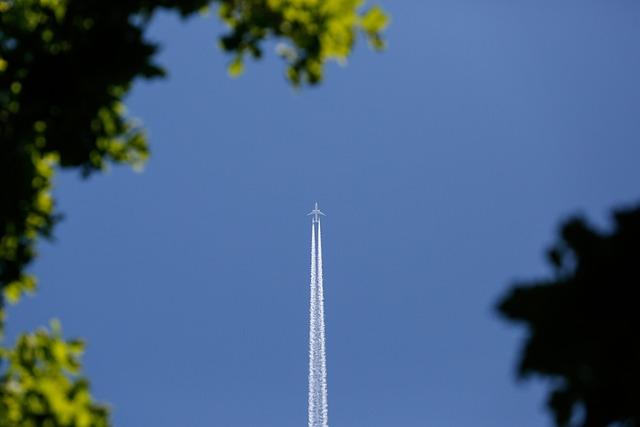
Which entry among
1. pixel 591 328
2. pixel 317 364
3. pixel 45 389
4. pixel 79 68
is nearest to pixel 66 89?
pixel 79 68

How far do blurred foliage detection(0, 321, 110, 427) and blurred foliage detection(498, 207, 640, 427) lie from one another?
22.3ft

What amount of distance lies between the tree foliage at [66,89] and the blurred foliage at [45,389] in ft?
0.06

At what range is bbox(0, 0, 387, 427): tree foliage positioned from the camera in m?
8.91

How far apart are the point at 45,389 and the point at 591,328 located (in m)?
8.35

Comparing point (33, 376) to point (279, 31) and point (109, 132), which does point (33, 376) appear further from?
point (279, 31)

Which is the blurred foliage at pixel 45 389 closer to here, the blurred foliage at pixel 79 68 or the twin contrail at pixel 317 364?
the blurred foliage at pixel 79 68

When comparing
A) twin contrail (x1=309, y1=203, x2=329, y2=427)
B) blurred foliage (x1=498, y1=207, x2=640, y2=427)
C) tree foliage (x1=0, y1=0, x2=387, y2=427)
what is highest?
twin contrail (x1=309, y1=203, x2=329, y2=427)

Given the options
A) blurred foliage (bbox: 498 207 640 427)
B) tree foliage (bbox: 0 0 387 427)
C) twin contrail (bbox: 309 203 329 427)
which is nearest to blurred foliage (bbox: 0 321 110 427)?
tree foliage (bbox: 0 0 387 427)

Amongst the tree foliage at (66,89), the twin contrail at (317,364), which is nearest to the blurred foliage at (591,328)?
the tree foliage at (66,89)

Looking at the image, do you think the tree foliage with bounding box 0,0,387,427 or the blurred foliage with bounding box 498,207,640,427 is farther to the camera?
the tree foliage with bounding box 0,0,387,427

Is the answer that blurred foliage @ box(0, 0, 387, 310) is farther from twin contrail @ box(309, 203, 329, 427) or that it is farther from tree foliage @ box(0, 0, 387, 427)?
twin contrail @ box(309, 203, 329, 427)

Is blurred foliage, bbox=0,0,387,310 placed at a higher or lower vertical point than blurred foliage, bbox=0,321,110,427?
higher

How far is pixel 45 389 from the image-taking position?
8.54 meters

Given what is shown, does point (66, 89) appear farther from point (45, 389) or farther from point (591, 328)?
point (591, 328)
